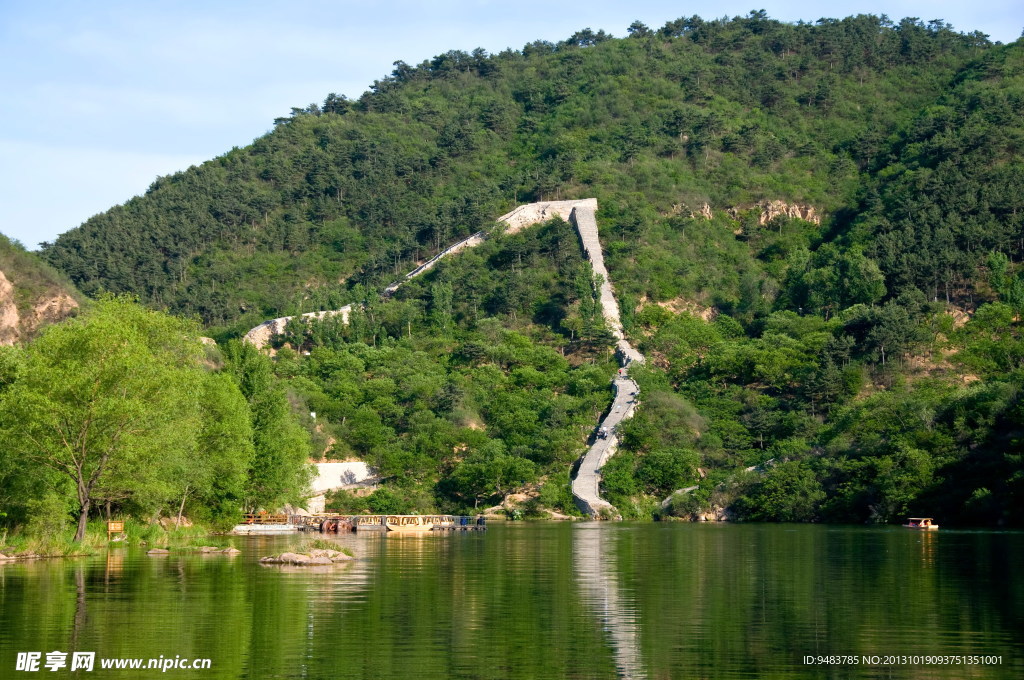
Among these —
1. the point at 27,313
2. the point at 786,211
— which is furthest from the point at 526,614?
the point at 786,211

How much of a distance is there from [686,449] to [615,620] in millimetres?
60466

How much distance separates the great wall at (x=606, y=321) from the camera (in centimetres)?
8250

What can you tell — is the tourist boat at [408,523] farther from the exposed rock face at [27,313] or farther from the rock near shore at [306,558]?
the exposed rock face at [27,313]

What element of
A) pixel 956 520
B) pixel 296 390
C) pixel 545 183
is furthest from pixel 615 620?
pixel 545 183

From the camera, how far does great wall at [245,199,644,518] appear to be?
271ft

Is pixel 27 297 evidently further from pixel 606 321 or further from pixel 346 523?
pixel 606 321

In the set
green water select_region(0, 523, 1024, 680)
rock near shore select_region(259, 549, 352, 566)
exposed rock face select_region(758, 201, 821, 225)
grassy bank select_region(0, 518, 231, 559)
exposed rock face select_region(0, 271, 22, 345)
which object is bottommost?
green water select_region(0, 523, 1024, 680)

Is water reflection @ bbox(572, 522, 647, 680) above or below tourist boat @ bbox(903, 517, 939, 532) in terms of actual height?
below

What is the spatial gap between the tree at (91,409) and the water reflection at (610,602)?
15.0 m

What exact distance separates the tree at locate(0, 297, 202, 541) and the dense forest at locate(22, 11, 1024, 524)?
41.5 metres

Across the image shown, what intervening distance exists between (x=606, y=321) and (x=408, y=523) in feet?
151

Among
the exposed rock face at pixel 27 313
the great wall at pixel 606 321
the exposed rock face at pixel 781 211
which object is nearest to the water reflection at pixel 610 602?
the great wall at pixel 606 321

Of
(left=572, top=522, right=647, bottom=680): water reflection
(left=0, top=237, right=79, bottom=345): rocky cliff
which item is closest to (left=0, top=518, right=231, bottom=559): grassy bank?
(left=572, top=522, right=647, bottom=680): water reflection

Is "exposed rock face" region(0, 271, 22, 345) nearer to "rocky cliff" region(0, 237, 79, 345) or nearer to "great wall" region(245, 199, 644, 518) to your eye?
"rocky cliff" region(0, 237, 79, 345)
